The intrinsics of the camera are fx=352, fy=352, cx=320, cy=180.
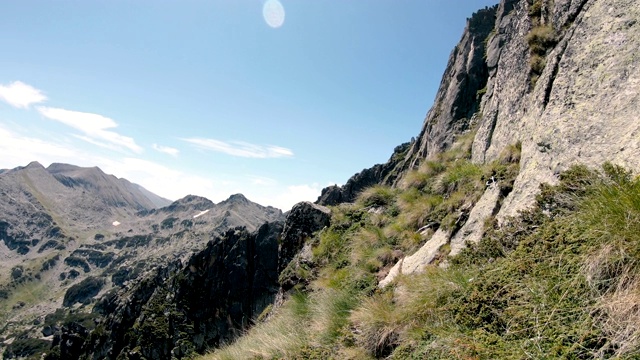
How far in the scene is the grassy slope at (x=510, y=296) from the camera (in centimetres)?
421

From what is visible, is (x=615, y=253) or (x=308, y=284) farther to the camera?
(x=308, y=284)

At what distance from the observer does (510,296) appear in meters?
5.27

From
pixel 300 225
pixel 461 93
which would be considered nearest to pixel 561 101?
pixel 300 225

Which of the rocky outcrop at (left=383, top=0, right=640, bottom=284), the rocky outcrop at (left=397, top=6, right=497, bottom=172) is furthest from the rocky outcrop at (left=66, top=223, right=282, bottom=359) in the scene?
the rocky outcrop at (left=383, top=0, right=640, bottom=284)

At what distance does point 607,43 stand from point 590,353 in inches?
303

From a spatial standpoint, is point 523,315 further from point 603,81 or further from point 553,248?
point 603,81

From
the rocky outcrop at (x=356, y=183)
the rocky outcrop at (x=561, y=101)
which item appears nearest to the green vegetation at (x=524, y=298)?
the rocky outcrop at (x=561, y=101)

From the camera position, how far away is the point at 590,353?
384 cm

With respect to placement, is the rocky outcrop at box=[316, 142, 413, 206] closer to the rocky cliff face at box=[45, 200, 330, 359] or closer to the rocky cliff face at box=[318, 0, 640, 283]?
the rocky cliff face at box=[45, 200, 330, 359]

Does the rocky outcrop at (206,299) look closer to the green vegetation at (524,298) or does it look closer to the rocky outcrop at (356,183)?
the rocky outcrop at (356,183)

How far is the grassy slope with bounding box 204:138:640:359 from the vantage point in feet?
13.8

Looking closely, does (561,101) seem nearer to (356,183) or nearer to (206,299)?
(356,183)

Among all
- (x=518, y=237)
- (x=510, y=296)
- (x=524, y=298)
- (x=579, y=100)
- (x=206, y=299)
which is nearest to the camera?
(x=524, y=298)

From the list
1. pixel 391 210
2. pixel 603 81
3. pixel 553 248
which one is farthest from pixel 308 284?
pixel 603 81
